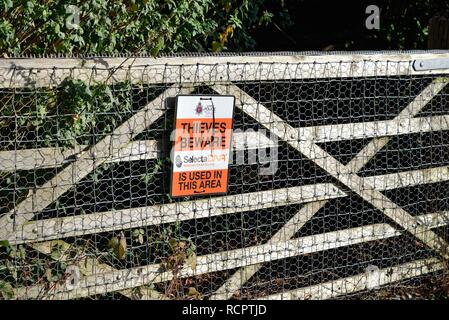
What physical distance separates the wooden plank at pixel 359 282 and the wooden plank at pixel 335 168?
0.53 ft

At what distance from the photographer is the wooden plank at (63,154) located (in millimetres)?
4277

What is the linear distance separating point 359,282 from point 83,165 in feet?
7.61

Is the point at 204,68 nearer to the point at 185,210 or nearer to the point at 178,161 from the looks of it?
the point at 178,161

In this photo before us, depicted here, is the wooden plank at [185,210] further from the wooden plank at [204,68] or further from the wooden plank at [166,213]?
the wooden plank at [204,68]

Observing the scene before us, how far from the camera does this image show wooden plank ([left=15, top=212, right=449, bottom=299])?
181 inches

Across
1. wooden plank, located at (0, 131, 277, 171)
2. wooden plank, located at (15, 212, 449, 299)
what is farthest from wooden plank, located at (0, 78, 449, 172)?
wooden plank, located at (15, 212, 449, 299)

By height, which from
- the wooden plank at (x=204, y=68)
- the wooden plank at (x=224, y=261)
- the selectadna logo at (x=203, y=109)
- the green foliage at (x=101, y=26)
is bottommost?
the wooden plank at (x=224, y=261)

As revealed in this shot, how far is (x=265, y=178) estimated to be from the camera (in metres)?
5.29

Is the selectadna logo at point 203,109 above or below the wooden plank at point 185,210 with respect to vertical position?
above

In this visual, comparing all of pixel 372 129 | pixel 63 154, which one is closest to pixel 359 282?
pixel 372 129

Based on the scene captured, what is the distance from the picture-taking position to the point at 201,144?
4.79 m

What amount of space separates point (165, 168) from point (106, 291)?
82 centimetres

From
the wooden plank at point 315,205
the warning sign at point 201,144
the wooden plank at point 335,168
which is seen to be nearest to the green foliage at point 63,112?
the warning sign at point 201,144
